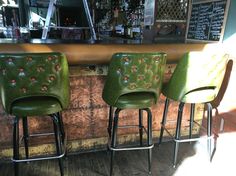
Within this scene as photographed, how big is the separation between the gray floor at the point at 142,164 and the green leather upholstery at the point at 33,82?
31.8 inches

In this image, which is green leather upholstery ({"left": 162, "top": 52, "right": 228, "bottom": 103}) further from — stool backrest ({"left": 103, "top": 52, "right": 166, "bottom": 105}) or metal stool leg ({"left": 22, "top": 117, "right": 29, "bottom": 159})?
metal stool leg ({"left": 22, "top": 117, "right": 29, "bottom": 159})

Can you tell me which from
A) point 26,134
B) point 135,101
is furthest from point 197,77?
point 26,134

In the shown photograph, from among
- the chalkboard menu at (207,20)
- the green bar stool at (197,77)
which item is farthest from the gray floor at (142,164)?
the chalkboard menu at (207,20)

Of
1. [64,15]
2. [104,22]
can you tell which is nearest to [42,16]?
[64,15]

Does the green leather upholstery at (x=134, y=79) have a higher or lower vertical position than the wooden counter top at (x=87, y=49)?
lower

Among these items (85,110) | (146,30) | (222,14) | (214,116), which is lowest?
(214,116)

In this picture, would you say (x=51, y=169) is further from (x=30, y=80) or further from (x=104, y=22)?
(x=104, y=22)

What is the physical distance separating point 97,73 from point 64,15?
2684 mm

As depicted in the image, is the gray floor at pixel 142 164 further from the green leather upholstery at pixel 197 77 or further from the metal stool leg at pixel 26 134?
the green leather upholstery at pixel 197 77

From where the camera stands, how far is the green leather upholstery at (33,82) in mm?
1263

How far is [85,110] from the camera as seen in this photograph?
2.07m

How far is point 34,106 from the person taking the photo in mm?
1408

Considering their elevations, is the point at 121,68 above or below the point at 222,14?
below

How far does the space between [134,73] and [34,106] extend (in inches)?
28.7
